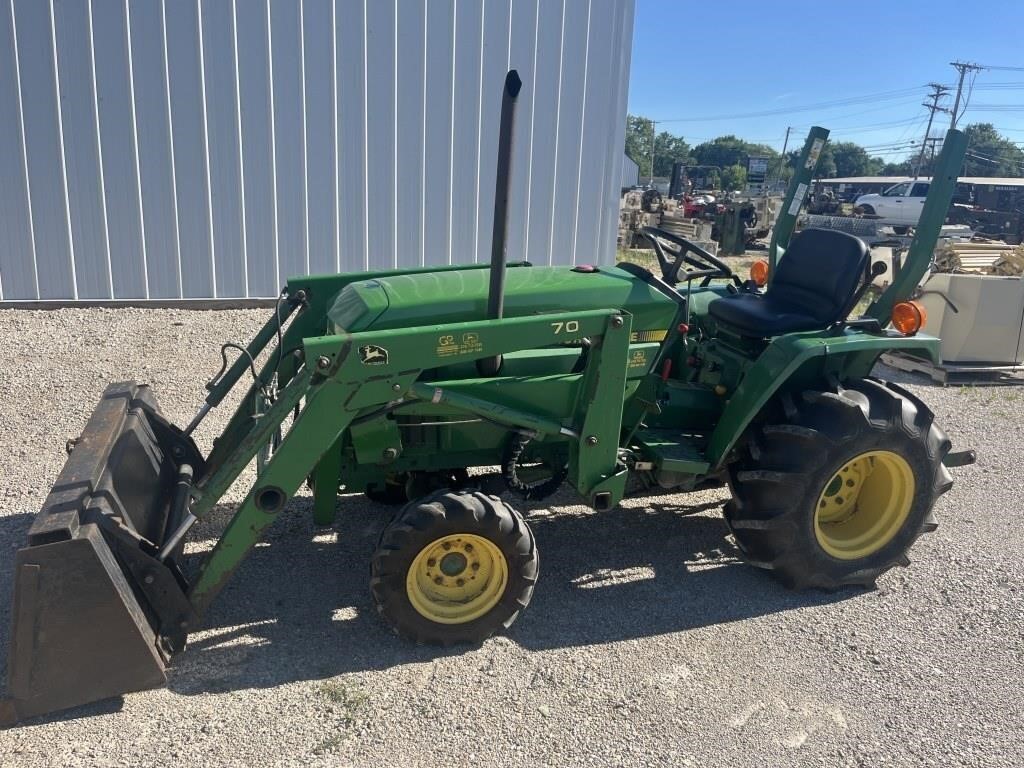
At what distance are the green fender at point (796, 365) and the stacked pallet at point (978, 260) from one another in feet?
19.3

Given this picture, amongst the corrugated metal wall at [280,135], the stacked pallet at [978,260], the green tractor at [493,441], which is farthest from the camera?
the stacked pallet at [978,260]

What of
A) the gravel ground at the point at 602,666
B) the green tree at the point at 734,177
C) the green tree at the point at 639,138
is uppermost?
the green tree at the point at 639,138

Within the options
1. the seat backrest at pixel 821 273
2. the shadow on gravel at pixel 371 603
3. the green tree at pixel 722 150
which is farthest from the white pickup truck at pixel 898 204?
the green tree at pixel 722 150

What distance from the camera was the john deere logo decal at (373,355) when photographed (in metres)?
2.80

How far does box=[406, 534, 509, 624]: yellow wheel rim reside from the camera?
3.07 m

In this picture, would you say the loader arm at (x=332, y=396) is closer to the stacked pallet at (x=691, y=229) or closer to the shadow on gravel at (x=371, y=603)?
the shadow on gravel at (x=371, y=603)

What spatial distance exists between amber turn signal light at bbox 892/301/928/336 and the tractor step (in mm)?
998

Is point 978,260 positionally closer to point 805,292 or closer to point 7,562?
point 805,292

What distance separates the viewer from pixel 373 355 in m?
2.82

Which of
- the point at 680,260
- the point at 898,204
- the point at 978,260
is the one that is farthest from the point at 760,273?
the point at 898,204

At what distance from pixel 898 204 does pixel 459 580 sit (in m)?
27.7

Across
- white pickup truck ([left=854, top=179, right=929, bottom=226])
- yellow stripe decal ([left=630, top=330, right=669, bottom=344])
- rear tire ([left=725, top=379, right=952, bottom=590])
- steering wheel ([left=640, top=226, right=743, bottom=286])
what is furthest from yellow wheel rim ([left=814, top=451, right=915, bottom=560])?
white pickup truck ([left=854, top=179, right=929, bottom=226])

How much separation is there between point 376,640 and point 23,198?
267 inches

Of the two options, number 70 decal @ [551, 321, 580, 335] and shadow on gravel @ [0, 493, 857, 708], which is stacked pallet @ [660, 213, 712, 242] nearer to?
shadow on gravel @ [0, 493, 857, 708]
